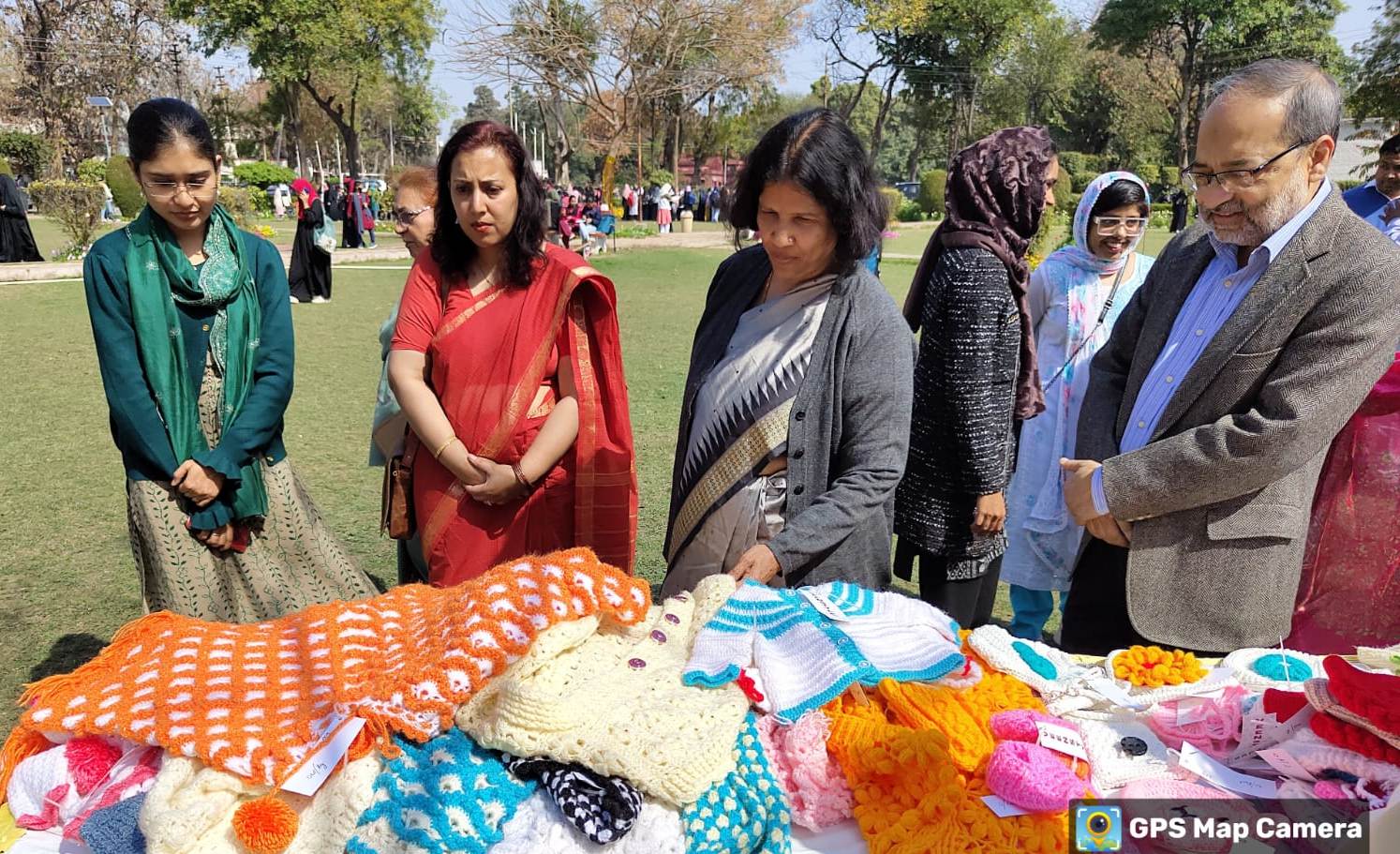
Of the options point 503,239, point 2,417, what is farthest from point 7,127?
point 503,239

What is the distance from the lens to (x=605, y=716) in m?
1.48

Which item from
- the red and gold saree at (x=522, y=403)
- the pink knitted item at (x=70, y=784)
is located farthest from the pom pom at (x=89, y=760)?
the red and gold saree at (x=522, y=403)

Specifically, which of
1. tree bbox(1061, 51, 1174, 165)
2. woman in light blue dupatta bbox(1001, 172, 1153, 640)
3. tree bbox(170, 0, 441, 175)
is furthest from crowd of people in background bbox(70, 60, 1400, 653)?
tree bbox(1061, 51, 1174, 165)

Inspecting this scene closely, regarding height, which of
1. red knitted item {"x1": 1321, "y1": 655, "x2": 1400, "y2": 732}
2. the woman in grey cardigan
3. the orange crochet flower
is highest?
the woman in grey cardigan

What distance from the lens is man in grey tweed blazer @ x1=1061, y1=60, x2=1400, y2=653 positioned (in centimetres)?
182

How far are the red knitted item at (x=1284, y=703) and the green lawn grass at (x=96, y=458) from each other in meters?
2.57

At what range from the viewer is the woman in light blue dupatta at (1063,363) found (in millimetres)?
3629

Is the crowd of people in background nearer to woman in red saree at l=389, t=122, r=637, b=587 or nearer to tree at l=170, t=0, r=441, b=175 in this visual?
woman in red saree at l=389, t=122, r=637, b=587

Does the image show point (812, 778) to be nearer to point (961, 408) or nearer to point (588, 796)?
point (588, 796)

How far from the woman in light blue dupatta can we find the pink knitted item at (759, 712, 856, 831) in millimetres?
2343

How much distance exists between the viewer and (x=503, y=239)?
2.67 metres

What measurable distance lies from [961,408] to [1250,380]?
0.78 metres

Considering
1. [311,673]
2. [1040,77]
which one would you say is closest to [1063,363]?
[311,673]

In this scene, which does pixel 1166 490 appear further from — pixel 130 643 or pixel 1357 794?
pixel 130 643
